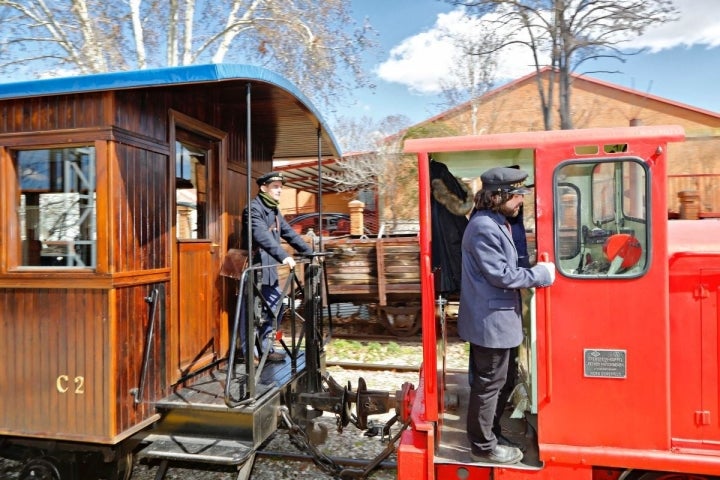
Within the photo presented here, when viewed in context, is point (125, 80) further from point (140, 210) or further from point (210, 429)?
point (210, 429)

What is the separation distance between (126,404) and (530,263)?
3054 mm

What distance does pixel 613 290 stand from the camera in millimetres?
2600

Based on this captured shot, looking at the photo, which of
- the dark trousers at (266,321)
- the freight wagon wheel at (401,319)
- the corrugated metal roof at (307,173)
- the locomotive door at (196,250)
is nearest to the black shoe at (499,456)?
the dark trousers at (266,321)

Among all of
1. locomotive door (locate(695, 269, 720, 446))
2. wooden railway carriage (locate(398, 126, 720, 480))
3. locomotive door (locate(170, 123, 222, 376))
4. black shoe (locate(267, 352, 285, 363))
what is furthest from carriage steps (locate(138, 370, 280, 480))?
locomotive door (locate(695, 269, 720, 446))

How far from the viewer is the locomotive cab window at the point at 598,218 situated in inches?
104

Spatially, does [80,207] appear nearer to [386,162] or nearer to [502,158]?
[502,158]

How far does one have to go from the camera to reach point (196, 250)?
4309 millimetres

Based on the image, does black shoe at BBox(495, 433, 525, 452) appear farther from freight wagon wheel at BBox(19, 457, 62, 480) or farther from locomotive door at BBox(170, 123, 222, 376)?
freight wagon wheel at BBox(19, 457, 62, 480)

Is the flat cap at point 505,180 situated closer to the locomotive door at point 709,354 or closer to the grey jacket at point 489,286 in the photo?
the grey jacket at point 489,286

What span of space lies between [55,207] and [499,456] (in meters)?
3.50

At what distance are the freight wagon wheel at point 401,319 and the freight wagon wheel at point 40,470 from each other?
623cm

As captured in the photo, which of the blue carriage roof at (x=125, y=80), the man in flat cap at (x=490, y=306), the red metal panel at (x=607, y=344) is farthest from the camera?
the blue carriage roof at (x=125, y=80)

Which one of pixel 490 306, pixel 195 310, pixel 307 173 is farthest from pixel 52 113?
pixel 307 173

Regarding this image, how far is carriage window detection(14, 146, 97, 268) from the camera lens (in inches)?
134
